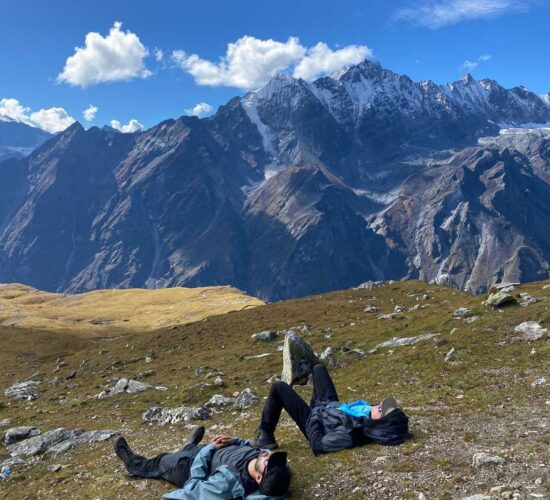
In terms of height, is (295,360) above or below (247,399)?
above

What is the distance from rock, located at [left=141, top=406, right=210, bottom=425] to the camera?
24.8 metres

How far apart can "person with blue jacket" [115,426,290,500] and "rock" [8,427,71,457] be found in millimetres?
11193

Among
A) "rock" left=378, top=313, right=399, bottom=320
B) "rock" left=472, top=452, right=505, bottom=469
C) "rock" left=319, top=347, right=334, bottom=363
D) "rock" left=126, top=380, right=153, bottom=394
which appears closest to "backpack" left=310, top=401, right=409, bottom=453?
"rock" left=472, top=452, right=505, bottom=469

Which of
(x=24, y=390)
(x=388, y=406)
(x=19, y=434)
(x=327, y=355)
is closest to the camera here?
(x=388, y=406)

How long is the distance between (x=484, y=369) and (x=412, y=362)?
14.5 ft

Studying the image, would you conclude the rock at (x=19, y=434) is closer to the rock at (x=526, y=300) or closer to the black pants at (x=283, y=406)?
the black pants at (x=283, y=406)

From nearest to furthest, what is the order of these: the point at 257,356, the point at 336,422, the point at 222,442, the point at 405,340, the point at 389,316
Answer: the point at 222,442
the point at 336,422
the point at 405,340
the point at 257,356
the point at 389,316

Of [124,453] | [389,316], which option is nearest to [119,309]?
[389,316]

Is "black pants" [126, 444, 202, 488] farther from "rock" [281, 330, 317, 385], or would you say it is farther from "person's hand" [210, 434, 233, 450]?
"rock" [281, 330, 317, 385]

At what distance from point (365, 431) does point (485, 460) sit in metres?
3.62

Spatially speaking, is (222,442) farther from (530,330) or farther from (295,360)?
(530,330)

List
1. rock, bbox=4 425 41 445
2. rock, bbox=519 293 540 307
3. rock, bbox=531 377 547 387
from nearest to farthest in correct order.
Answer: rock, bbox=531 377 547 387, rock, bbox=4 425 41 445, rock, bbox=519 293 540 307

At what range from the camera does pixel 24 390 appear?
44625mm

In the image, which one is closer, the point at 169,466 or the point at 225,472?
the point at 225,472
